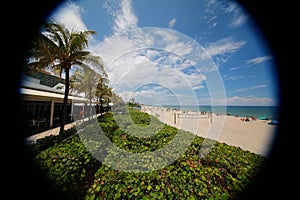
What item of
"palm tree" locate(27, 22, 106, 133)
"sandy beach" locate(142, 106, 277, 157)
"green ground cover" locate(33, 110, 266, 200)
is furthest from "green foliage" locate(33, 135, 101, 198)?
"palm tree" locate(27, 22, 106, 133)

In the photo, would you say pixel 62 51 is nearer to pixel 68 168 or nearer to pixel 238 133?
pixel 68 168

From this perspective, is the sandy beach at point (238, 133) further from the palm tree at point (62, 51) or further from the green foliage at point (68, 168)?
the palm tree at point (62, 51)

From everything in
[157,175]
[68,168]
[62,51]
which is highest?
[62,51]

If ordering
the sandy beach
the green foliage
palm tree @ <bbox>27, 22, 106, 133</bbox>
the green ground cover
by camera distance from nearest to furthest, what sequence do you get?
the green ground cover
the green foliage
palm tree @ <bbox>27, 22, 106, 133</bbox>
the sandy beach

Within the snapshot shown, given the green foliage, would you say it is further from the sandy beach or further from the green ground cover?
the sandy beach

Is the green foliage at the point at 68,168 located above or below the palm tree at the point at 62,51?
below

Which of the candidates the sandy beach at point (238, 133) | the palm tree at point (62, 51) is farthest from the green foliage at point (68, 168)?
the palm tree at point (62, 51)

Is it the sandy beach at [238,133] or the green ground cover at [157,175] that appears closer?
the green ground cover at [157,175]

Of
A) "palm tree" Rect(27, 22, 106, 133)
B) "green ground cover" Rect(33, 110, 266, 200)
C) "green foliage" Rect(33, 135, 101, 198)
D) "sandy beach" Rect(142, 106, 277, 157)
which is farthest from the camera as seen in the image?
"sandy beach" Rect(142, 106, 277, 157)

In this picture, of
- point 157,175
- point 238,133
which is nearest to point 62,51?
point 157,175

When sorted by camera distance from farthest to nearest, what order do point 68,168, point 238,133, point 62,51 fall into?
point 238,133
point 62,51
point 68,168

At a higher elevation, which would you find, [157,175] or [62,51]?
[62,51]

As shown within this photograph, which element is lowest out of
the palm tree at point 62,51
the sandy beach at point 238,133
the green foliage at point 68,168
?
the sandy beach at point 238,133

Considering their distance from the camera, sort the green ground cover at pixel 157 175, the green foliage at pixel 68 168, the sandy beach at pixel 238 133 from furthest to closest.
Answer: the sandy beach at pixel 238 133, the green foliage at pixel 68 168, the green ground cover at pixel 157 175
